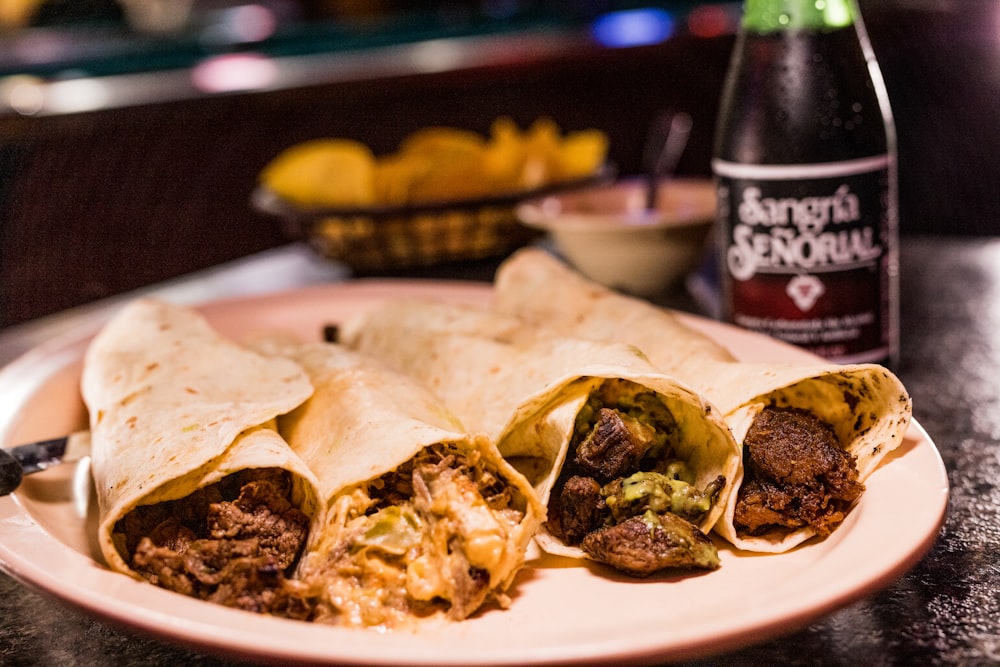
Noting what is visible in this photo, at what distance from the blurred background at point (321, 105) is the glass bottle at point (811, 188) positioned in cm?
416

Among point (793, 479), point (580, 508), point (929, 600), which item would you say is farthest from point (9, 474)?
point (929, 600)

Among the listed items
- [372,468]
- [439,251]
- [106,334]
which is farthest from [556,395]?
[439,251]

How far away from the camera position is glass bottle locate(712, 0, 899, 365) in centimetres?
183

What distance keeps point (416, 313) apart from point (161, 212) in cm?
468

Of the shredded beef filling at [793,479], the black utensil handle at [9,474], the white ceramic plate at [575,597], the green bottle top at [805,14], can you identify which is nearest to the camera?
the white ceramic plate at [575,597]

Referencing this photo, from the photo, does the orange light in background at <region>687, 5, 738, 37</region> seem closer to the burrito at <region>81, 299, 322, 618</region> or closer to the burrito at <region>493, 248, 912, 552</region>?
the burrito at <region>493, 248, 912, 552</region>

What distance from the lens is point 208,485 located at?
144 cm

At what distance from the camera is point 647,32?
6688mm

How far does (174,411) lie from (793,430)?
0.96 metres

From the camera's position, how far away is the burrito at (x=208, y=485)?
1.31 m

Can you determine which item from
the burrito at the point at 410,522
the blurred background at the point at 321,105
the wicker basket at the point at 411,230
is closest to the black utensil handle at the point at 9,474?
the burrito at the point at 410,522

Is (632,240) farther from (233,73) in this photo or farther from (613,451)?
(233,73)

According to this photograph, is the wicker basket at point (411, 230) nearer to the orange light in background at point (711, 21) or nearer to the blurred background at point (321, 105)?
the blurred background at point (321, 105)

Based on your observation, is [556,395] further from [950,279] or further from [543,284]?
[950,279]
